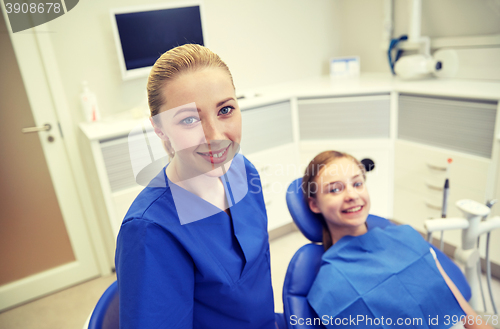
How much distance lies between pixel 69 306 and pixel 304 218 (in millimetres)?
1526

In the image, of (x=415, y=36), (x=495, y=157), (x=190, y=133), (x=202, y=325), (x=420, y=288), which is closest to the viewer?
(x=190, y=133)

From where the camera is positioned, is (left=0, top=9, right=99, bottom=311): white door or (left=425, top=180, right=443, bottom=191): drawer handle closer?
(left=0, top=9, right=99, bottom=311): white door

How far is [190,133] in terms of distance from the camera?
1.69 ft

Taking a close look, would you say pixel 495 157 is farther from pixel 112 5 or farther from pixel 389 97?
pixel 112 5

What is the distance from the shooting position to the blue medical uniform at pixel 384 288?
3.36ft

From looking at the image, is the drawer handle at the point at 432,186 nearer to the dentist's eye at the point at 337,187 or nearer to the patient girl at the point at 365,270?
the patient girl at the point at 365,270

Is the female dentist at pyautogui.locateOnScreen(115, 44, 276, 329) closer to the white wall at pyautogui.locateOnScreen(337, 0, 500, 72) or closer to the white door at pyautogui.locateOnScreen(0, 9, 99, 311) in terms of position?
the white door at pyautogui.locateOnScreen(0, 9, 99, 311)

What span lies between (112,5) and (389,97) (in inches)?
65.9

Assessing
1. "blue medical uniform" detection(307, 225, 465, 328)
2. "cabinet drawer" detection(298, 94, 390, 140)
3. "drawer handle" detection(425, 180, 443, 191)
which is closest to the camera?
"blue medical uniform" detection(307, 225, 465, 328)

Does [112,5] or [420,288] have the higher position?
[112,5]

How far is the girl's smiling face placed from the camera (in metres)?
1.18

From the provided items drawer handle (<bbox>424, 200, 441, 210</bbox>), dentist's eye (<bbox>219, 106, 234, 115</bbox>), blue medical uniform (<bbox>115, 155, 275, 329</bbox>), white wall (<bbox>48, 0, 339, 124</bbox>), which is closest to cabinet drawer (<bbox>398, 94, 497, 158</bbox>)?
drawer handle (<bbox>424, 200, 441, 210</bbox>)

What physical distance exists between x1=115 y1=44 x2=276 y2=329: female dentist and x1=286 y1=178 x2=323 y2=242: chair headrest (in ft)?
1.48

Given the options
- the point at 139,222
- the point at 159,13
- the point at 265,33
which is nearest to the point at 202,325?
the point at 139,222
